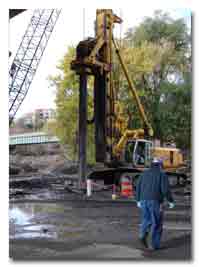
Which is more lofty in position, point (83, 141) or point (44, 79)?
point (44, 79)

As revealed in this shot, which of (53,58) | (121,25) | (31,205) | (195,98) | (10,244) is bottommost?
(10,244)

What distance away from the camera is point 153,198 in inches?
177

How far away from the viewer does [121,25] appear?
5.30 metres

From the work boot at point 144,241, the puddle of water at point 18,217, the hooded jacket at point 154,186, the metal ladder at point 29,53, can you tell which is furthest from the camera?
the metal ladder at point 29,53

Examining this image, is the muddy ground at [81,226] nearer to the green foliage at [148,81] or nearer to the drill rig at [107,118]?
the drill rig at [107,118]

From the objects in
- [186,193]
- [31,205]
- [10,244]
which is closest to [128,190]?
[186,193]

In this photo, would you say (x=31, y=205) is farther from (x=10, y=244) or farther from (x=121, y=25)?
(x=121, y=25)

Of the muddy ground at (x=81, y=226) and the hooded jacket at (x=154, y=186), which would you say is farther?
the muddy ground at (x=81, y=226)

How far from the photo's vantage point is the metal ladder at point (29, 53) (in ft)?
16.9

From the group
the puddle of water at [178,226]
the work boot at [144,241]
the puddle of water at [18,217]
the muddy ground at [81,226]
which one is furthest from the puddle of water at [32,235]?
the puddle of water at [178,226]

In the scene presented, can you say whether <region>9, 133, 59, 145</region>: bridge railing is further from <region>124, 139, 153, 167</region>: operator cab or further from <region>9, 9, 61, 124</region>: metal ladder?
→ <region>124, 139, 153, 167</region>: operator cab

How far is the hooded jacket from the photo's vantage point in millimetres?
4477

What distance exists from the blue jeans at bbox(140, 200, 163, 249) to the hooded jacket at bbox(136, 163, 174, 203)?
0.06m

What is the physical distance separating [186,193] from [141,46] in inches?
71.1
